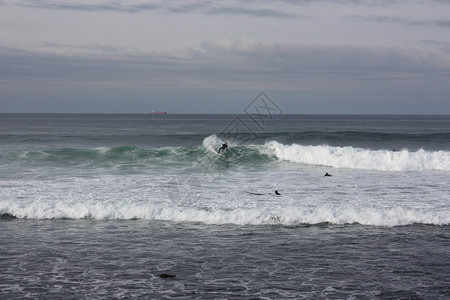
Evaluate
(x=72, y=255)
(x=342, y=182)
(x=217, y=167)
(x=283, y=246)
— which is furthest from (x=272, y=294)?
(x=217, y=167)

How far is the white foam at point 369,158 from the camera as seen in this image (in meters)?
22.4

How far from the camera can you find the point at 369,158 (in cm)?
2355

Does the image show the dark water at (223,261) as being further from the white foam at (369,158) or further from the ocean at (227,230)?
the white foam at (369,158)

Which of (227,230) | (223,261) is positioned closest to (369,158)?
(227,230)

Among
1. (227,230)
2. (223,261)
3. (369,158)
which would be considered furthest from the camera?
A: (369,158)

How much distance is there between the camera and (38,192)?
15570 millimetres

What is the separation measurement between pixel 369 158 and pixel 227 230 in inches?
557

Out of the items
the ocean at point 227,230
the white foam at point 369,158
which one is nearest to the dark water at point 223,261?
the ocean at point 227,230

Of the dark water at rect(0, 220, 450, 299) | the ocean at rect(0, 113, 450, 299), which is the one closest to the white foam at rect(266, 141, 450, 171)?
the ocean at rect(0, 113, 450, 299)

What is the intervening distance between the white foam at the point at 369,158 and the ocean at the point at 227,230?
4.3 inches

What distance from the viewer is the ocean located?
7.78 metres

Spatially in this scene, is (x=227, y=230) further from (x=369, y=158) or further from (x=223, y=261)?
(x=369, y=158)

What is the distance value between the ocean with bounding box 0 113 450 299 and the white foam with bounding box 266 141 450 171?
11 centimetres

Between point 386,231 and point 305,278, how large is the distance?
13.8ft
